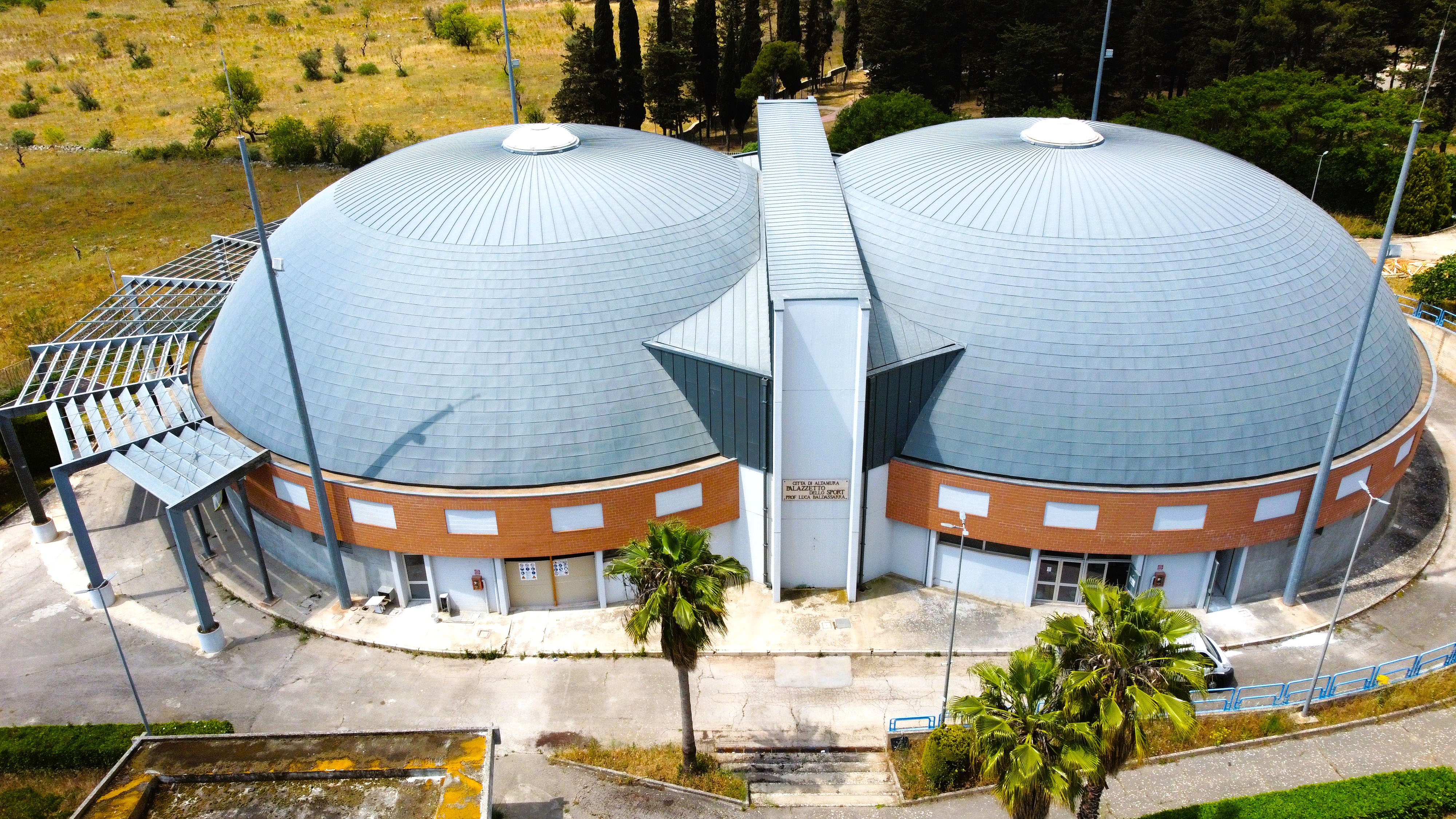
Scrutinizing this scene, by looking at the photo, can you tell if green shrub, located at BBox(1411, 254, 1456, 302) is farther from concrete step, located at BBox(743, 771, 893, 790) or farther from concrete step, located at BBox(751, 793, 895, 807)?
concrete step, located at BBox(751, 793, 895, 807)

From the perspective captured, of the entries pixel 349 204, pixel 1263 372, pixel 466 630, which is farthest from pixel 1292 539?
pixel 349 204

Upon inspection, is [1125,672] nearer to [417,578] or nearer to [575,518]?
[575,518]

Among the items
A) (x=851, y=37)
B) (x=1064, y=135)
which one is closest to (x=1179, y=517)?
(x=1064, y=135)

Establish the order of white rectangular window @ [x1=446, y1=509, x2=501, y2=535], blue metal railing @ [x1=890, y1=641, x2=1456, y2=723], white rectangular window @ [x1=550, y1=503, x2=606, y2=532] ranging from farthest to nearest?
white rectangular window @ [x1=550, y1=503, x2=606, y2=532] < white rectangular window @ [x1=446, y1=509, x2=501, y2=535] < blue metal railing @ [x1=890, y1=641, x2=1456, y2=723]

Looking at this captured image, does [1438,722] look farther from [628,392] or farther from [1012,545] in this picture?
[628,392]

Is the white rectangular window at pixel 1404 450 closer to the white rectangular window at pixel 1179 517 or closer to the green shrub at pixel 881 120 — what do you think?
the white rectangular window at pixel 1179 517

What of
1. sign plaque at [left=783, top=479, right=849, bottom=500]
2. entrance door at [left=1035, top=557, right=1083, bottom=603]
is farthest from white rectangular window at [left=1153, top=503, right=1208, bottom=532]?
sign plaque at [left=783, top=479, right=849, bottom=500]

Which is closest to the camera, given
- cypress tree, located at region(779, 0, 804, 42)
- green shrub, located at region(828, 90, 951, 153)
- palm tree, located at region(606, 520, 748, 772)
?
palm tree, located at region(606, 520, 748, 772)

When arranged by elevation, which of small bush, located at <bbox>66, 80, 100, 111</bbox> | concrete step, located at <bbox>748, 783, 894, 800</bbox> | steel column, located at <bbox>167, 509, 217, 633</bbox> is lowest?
concrete step, located at <bbox>748, 783, 894, 800</bbox>
